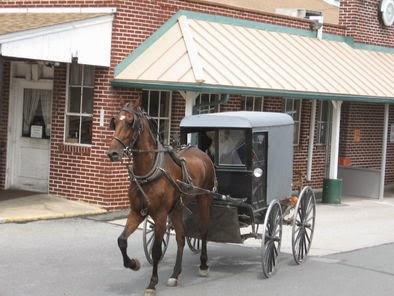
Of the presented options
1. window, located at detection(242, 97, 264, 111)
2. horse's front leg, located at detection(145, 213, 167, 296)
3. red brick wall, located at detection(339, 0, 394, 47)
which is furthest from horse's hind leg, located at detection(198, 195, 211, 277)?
red brick wall, located at detection(339, 0, 394, 47)

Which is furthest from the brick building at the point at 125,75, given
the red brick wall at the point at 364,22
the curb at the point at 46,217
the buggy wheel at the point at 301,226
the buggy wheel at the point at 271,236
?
the buggy wheel at the point at 271,236

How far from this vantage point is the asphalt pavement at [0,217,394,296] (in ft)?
26.9

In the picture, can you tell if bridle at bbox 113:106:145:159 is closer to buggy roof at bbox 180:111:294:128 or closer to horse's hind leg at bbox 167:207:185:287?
horse's hind leg at bbox 167:207:185:287

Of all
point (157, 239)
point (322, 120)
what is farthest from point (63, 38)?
point (322, 120)

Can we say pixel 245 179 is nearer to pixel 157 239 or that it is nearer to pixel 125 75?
pixel 157 239

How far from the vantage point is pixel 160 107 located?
14.9 m

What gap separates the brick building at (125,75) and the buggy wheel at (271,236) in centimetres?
430

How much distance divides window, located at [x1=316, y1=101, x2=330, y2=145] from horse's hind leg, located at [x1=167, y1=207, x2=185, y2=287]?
37.0 ft

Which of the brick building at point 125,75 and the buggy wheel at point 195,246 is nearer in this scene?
the buggy wheel at point 195,246

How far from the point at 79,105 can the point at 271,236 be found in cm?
659

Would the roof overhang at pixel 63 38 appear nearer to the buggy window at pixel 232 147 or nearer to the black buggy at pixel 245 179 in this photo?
the black buggy at pixel 245 179

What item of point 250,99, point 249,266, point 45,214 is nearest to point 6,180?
point 45,214

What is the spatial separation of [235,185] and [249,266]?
125 centimetres

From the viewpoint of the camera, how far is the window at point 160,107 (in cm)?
1463
